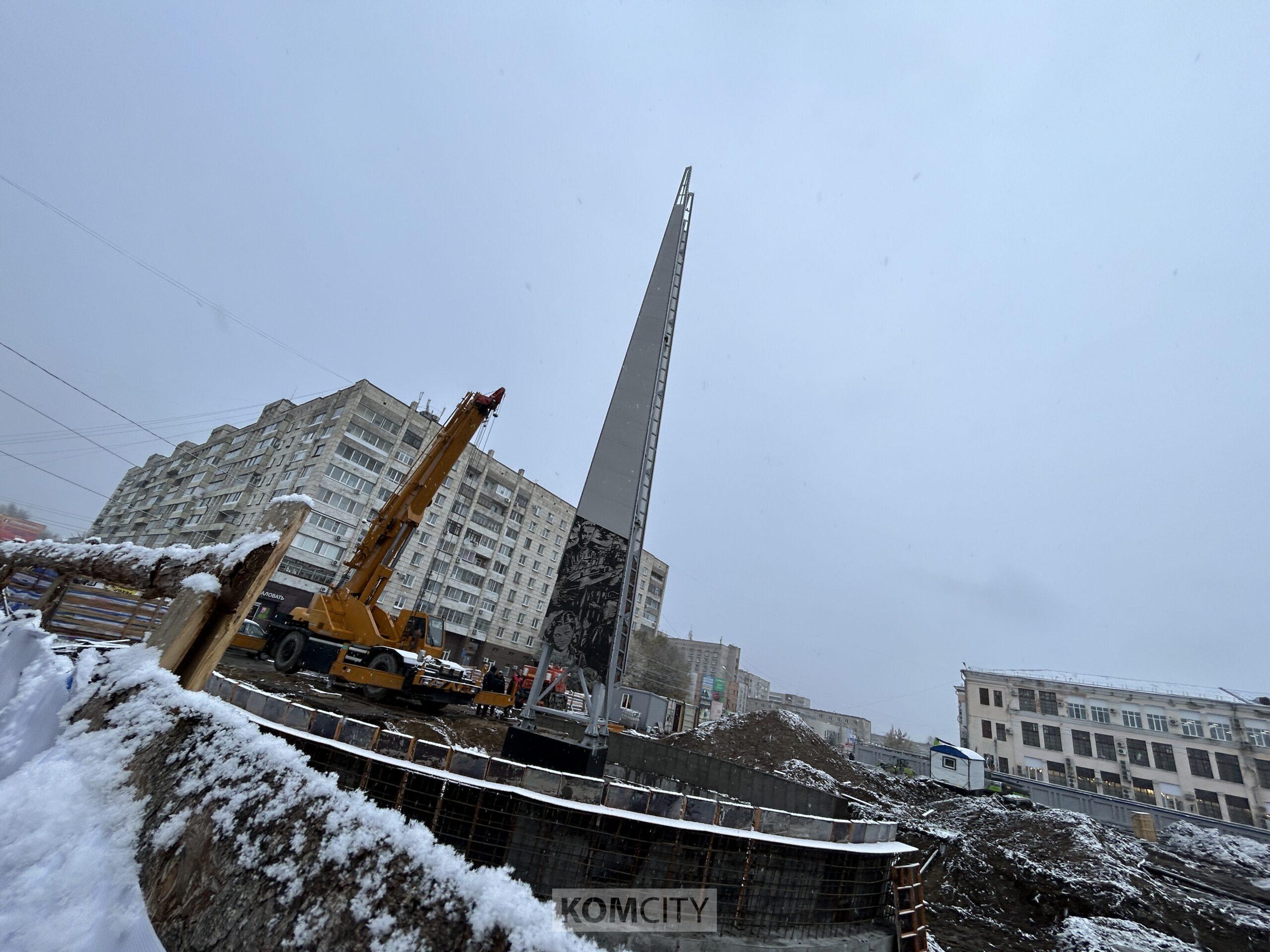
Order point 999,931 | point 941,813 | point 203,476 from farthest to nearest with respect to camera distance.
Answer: point 203,476, point 941,813, point 999,931

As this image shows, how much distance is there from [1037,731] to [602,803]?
165 ft

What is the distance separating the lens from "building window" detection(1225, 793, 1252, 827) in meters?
31.3

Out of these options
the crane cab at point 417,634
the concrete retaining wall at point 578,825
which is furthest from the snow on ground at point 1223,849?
the crane cab at point 417,634

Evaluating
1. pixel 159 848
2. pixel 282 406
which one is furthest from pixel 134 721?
pixel 282 406

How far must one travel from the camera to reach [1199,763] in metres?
33.4

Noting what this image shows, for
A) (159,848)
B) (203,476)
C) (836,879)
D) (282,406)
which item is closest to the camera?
(159,848)

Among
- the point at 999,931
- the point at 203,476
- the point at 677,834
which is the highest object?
the point at 203,476

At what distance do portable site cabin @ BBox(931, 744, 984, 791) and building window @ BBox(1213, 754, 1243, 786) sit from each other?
75.3 feet

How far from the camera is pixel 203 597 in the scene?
137 inches

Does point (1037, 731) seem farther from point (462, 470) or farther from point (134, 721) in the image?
point (134, 721)

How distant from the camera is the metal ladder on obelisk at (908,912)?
517 centimetres

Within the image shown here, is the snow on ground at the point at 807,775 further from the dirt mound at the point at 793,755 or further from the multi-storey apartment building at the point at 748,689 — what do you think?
the multi-storey apartment building at the point at 748,689

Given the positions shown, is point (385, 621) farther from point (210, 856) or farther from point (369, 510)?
point (369, 510)

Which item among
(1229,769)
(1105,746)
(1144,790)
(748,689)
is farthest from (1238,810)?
(748,689)
